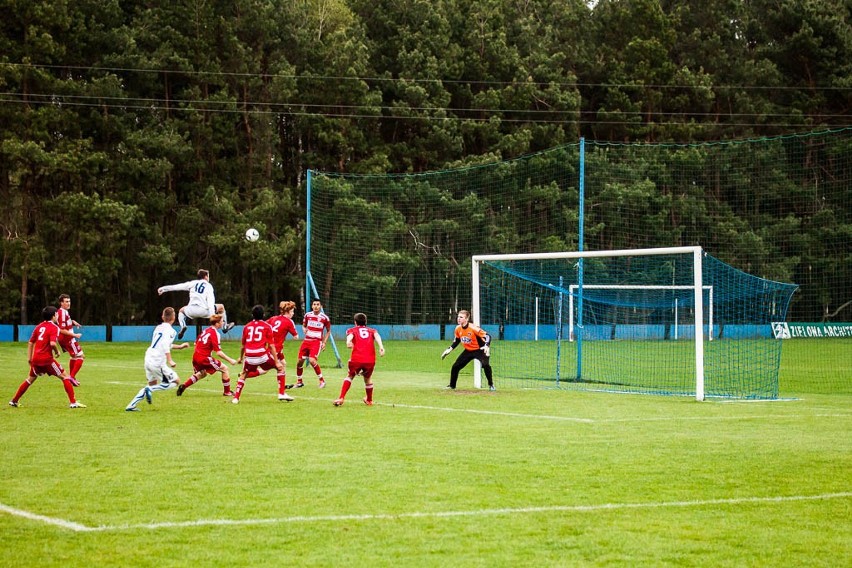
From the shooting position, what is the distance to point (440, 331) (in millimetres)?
61656

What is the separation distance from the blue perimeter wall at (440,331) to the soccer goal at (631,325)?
110 mm

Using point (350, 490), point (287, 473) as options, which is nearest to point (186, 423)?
point (287, 473)

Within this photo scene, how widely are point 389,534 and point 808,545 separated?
317 cm

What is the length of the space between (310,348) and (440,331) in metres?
35.3

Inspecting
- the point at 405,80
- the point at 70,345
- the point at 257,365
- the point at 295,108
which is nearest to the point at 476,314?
the point at 257,365

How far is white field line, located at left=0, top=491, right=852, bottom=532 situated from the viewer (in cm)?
902

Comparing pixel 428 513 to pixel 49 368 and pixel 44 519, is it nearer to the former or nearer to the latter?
pixel 44 519

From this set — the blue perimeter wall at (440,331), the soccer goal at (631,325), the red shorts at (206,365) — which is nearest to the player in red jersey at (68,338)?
the red shorts at (206,365)

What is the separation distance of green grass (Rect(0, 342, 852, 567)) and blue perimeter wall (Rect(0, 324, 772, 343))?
2750cm

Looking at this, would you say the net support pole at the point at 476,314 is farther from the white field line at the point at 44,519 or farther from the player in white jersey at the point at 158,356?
the white field line at the point at 44,519

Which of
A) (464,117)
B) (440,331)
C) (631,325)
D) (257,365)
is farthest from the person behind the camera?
(464,117)

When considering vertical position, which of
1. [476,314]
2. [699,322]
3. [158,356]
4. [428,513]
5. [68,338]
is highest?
[476,314]

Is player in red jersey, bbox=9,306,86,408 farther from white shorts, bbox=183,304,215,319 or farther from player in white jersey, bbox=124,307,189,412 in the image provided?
white shorts, bbox=183,304,215,319

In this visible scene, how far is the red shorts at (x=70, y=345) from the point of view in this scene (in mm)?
22641
